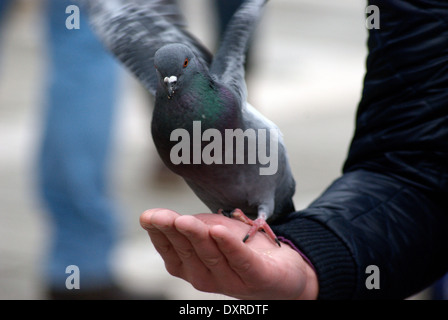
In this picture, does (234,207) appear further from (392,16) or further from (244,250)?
(392,16)

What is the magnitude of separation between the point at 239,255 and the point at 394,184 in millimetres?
732

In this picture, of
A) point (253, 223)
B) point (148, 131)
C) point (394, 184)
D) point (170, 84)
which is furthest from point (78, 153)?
point (148, 131)

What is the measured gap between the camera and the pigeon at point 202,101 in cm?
142

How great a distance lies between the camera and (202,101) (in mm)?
1452

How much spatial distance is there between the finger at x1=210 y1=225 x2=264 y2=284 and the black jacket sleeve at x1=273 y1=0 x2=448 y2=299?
0.90 ft

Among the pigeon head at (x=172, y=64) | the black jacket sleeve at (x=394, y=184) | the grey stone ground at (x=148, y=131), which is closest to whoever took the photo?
the pigeon head at (x=172, y=64)

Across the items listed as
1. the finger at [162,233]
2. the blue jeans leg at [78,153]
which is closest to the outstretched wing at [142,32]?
the finger at [162,233]

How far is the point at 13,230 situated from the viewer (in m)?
4.95

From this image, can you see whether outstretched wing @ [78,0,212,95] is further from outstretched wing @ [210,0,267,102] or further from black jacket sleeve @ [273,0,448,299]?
black jacket sleeve @ [273,0,448,299]

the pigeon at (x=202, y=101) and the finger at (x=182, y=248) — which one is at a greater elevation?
the pigeon at (x=202, y=101)

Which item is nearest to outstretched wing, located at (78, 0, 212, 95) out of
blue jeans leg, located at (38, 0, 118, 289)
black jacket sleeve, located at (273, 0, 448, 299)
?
black jacket sleeve, located at (273, 0, 448, 299)

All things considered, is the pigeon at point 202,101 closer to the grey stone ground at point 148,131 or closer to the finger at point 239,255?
the finger at point 239,255

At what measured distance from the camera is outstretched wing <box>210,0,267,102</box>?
1453 millimetres
